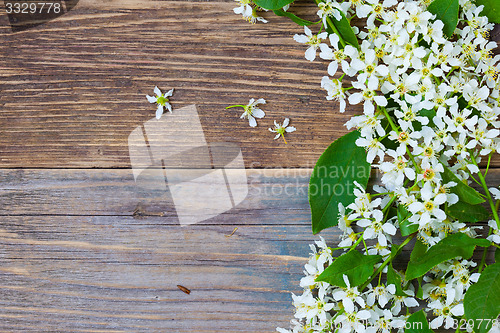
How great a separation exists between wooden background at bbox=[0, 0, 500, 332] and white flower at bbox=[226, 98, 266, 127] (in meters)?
0.02

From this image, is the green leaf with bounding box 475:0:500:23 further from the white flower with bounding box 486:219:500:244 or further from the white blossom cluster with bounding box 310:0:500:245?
the white flower with bounding box 486:219:500:244

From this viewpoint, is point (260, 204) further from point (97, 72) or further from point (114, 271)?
point (97, 72)

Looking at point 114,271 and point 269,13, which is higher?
point 269,13

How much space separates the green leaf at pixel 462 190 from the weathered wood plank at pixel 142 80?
0.27 metres

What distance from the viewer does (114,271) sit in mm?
948

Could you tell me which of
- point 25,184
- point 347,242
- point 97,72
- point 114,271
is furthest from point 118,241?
point 347,242

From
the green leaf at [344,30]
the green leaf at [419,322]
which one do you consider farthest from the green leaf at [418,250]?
the green leaf at [344,30]

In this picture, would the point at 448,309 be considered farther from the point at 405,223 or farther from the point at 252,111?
the point at 252,111

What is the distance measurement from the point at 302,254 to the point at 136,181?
0.47 metres

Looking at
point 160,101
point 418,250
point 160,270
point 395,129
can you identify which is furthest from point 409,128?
point 160,270

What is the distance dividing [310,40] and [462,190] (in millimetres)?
476

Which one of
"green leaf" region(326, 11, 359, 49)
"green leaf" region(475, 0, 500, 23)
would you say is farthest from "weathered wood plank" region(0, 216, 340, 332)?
"green leaf" region(475, 0, 500, 23)

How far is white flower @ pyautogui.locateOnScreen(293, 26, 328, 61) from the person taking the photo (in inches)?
34.1

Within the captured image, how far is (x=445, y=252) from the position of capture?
2.38 ft
